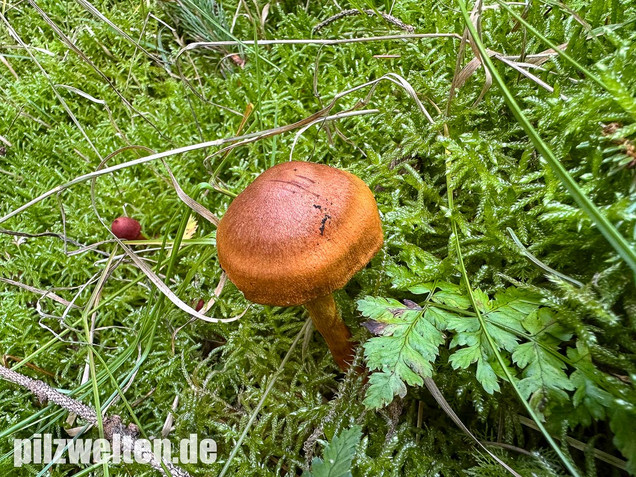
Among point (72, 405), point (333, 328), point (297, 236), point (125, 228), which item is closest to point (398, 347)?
point (333, 328)

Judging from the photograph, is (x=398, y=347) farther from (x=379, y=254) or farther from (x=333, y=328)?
(x=379, y=254)

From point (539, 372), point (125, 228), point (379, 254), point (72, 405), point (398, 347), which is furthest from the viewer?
point (125, 228)

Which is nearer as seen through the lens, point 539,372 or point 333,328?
point 539,372

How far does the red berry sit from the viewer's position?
2.08 meters

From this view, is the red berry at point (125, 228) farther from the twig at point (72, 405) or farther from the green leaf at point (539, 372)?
the green leaf at point (539, 372)

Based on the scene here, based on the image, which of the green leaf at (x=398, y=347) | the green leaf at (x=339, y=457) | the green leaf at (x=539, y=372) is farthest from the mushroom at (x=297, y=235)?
the green leaf at (x=539, y=372)

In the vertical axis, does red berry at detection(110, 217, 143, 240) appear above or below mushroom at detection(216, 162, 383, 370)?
below

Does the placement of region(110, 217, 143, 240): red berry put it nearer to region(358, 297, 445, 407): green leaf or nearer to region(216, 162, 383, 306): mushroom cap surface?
region(216, 162, 383, 306): mushroom cap surface

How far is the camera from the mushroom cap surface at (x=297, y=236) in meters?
1.18

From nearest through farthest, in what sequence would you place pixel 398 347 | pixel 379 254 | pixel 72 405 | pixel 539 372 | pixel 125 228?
1. pixel 539 372
2. pixel 398 347
3. pixel 72 405
4. pixel 379 254
5. pixel 125 228

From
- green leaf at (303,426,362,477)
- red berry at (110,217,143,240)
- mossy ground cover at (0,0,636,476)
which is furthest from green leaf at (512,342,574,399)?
red berry at (110,217,143,240)

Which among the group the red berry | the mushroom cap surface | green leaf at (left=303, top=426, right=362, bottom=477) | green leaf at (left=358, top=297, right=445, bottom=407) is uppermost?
the mushroom cap surface

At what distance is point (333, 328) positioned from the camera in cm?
152

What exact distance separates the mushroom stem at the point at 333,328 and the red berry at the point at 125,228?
1.09 m
